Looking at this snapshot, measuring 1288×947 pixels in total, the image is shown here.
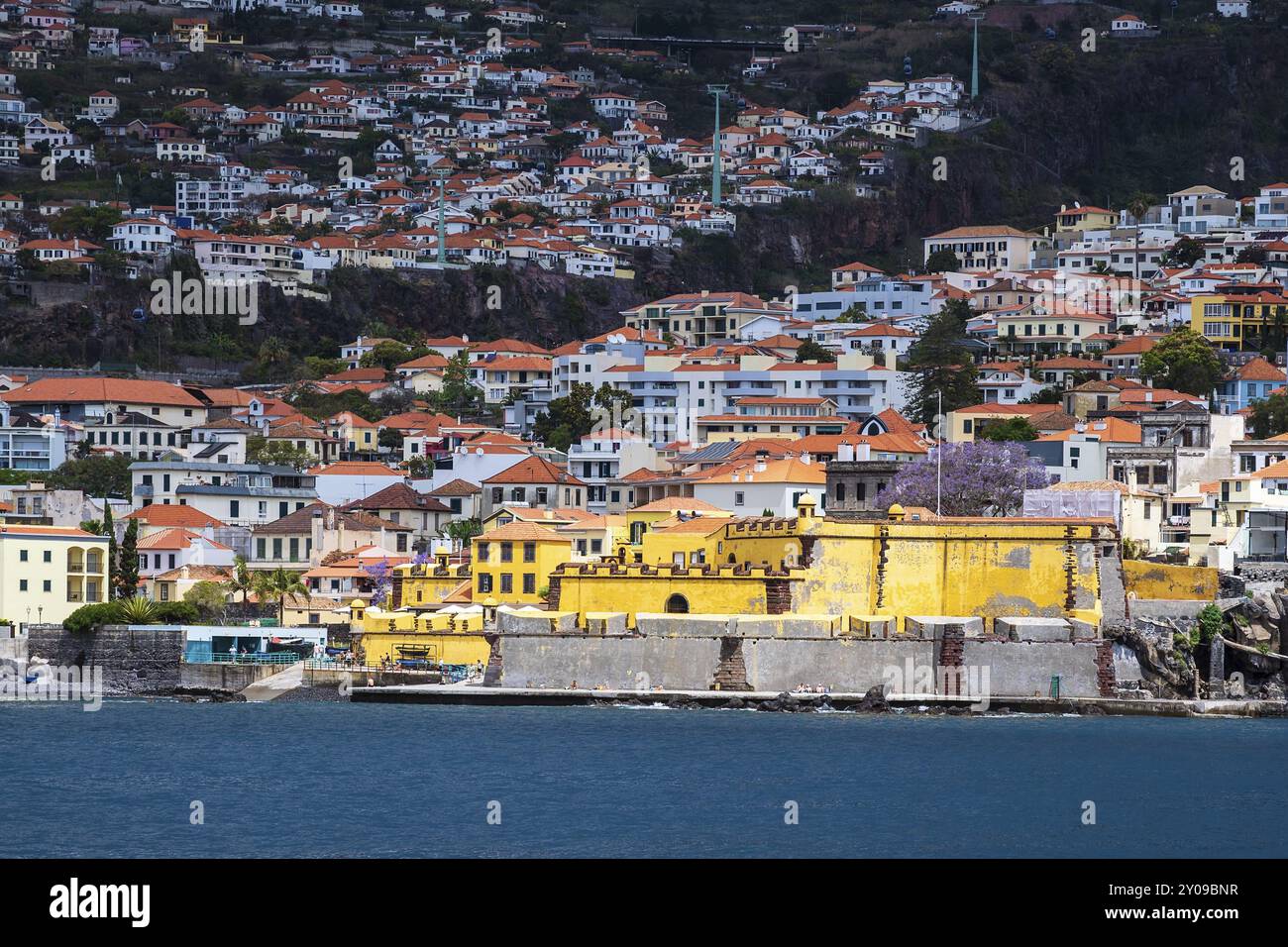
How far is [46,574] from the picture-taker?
208 ft

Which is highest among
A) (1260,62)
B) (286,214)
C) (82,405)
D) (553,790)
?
(1260,62)

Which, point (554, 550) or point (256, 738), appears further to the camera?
point (554, 550)

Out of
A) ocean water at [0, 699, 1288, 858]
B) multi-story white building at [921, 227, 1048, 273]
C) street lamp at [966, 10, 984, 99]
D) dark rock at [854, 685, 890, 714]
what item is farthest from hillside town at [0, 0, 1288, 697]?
ocean water at [0, 699, 1288, 858]

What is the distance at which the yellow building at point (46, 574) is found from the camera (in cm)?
6284

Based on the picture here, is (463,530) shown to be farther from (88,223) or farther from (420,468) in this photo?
(88,223)

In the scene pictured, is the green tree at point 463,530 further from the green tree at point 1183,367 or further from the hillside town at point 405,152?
the hillside town at point 405,152

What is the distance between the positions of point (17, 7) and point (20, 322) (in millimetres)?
70708
